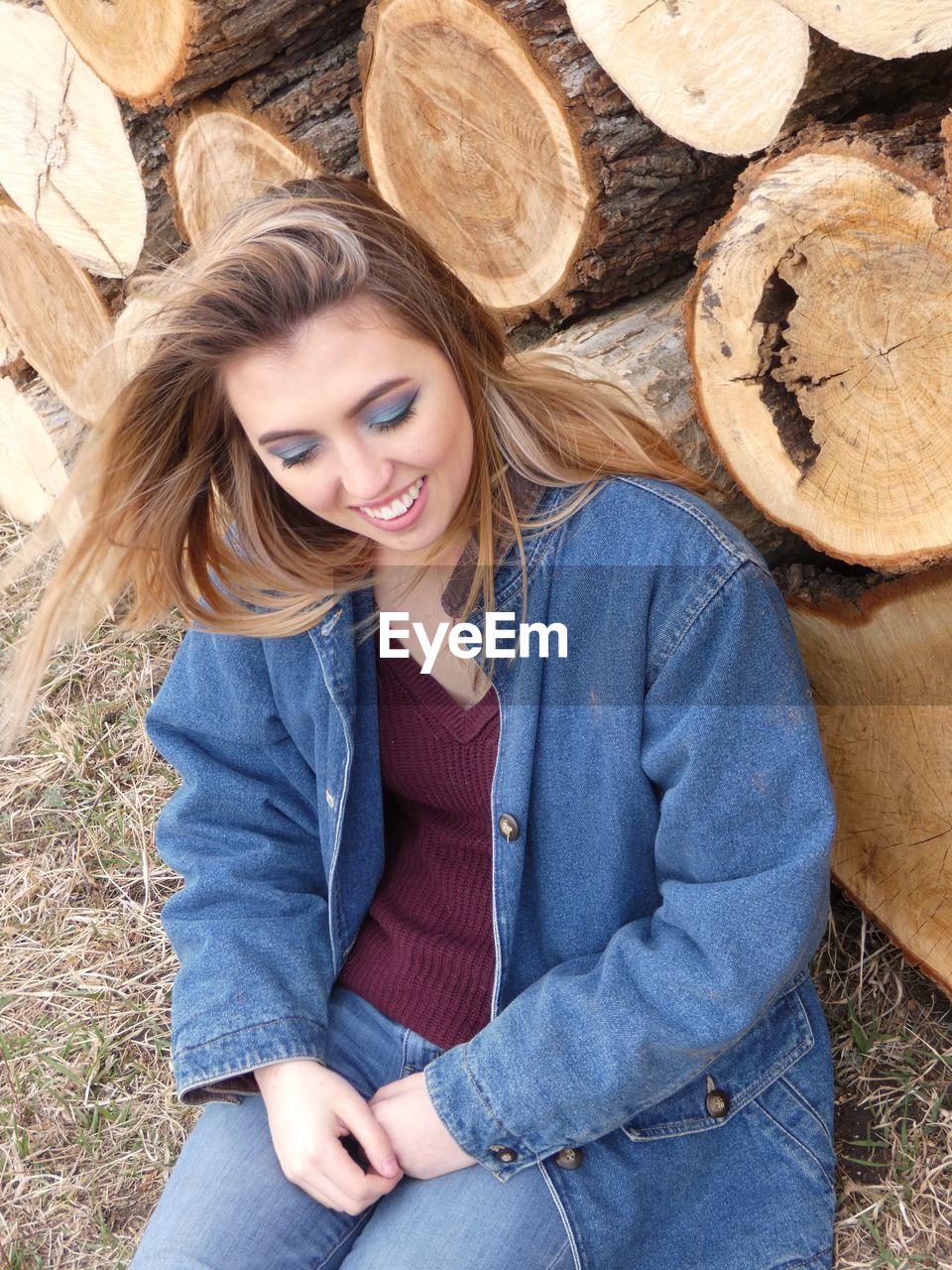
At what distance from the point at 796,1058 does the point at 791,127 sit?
3.21 feet

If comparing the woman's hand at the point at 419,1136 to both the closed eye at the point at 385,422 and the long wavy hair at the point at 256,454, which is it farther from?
the closed eye at the point at 385,422

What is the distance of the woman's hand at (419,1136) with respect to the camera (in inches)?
52.7

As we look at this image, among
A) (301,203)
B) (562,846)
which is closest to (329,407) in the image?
(301,203)

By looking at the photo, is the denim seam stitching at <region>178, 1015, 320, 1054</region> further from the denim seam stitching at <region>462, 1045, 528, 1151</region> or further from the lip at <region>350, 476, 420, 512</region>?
the lip at <region>350, 476, 420, 512</region>

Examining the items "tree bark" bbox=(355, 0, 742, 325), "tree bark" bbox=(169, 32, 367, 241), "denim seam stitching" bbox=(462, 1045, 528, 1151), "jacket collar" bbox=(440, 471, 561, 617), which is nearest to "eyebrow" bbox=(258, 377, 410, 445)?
"jacket collar" bbox=(440, 471, 561, 617)

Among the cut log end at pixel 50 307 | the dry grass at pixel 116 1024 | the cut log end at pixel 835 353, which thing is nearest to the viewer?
the cut log end at pixel 835 353

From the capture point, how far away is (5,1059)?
6.77 feet

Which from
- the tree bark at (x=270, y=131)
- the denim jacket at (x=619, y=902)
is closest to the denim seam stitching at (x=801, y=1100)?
the denim jacket at (x=619, y=902)

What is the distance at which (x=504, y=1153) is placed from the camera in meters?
1.31

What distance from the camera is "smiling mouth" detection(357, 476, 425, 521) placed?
1302 mm

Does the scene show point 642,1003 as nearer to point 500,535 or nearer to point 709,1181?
point 709,1181

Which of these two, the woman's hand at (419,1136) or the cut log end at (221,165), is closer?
the woman's hand at (419,1136)

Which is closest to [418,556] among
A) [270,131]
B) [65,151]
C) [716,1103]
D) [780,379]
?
[780,379]

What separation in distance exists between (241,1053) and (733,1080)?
0.53 metres
